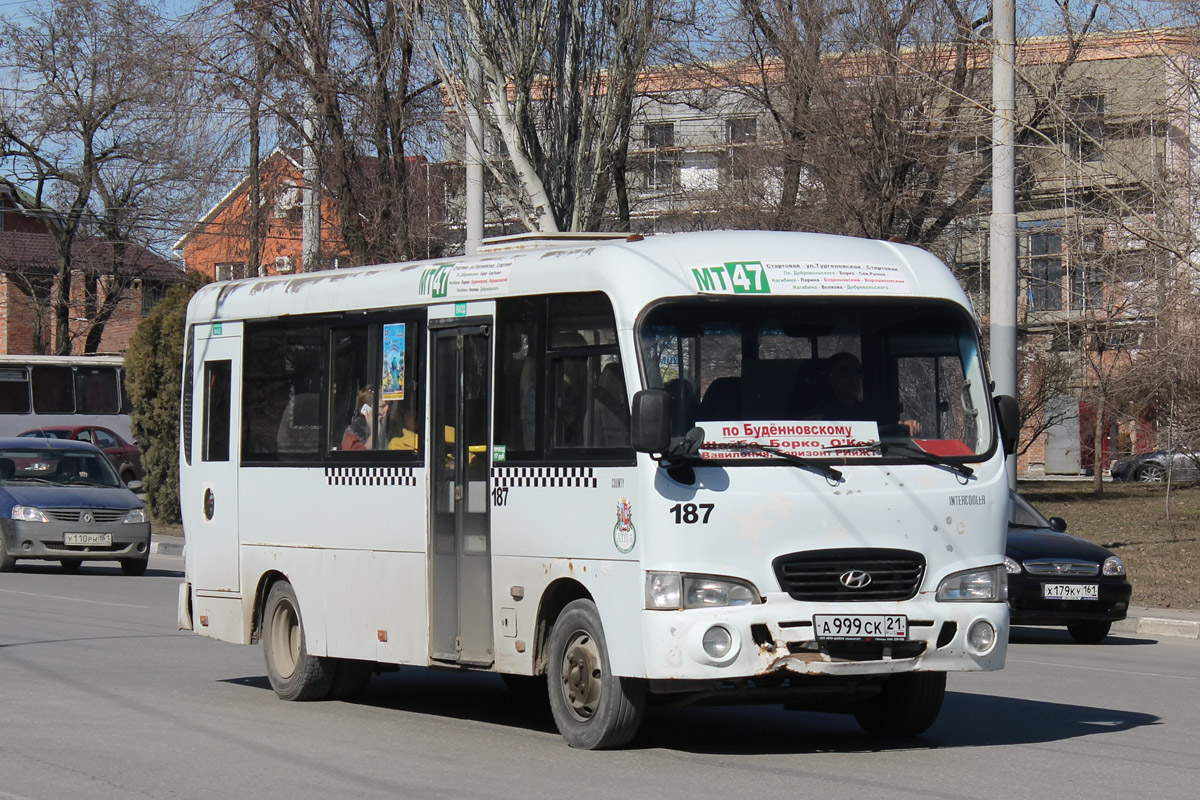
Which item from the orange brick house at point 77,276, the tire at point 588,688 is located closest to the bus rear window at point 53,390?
the orange brick house at point 77,276

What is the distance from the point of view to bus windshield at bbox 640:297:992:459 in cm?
904

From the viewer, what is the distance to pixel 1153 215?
835 inches

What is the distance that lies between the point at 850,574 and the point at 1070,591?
8386mm

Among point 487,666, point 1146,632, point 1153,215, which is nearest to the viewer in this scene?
point 487,666

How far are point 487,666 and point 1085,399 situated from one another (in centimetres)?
2184

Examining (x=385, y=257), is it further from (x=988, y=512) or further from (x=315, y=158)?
(x=988, y=512)

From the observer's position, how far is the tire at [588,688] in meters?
9.02

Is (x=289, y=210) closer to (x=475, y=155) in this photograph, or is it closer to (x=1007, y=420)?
(x=475, y=155)

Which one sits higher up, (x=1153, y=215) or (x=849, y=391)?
(x=1153, y=215)

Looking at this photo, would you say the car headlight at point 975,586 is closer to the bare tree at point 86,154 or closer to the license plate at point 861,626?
the license plate at point 861,626

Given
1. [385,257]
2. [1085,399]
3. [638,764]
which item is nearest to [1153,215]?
[1085,399]

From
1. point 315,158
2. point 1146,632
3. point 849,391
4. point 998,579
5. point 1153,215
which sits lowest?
point 1146,632

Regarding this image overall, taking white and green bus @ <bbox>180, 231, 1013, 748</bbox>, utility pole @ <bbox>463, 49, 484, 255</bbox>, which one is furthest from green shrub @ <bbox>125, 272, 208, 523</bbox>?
white and green bus @ <bbox>180, 231, 1013, 748</bbox>

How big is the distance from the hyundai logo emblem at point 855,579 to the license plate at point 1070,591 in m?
8.16
